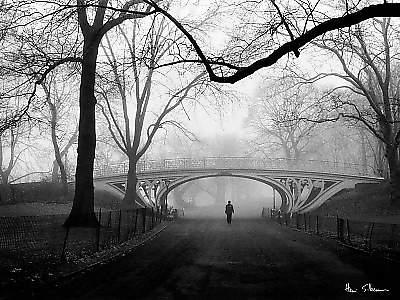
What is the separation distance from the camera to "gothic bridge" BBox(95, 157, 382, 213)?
1650 inches

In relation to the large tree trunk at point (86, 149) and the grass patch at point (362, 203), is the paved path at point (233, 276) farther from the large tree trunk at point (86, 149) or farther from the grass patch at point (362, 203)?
the grass patch at point (362, 203)

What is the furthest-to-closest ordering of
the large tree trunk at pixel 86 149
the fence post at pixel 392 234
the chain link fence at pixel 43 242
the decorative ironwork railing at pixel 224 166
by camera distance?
the decorative ironwork railing at pixel 224 166, the large tree trunk at pixel 86 149, the fence post at pixel 392 234, the chain link fence at pixel 43 242

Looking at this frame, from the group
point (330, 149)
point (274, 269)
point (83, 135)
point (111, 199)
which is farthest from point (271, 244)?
point (330, 149)

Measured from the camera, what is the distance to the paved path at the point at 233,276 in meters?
7.41

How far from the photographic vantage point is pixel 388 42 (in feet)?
85.9

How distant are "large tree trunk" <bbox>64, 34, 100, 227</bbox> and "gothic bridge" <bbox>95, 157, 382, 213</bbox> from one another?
75.2 ft

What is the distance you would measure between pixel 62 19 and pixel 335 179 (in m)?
34.0

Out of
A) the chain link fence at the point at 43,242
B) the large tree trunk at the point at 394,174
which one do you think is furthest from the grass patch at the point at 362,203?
the chain link fence at the point at 43,242

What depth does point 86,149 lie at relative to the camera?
18.6 m

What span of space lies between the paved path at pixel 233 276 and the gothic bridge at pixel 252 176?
2808 cm

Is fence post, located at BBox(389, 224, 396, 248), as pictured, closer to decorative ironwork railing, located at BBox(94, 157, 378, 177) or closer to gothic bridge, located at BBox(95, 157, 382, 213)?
gothic bridge, located at BBox(95, 157, 382, 213)

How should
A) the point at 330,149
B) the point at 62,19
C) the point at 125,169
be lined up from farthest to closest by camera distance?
1. the point at 330,149
2. the point at 125,169
3. the point at 62,19

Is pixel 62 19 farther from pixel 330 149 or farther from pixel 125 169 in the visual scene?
pixel 330 149
